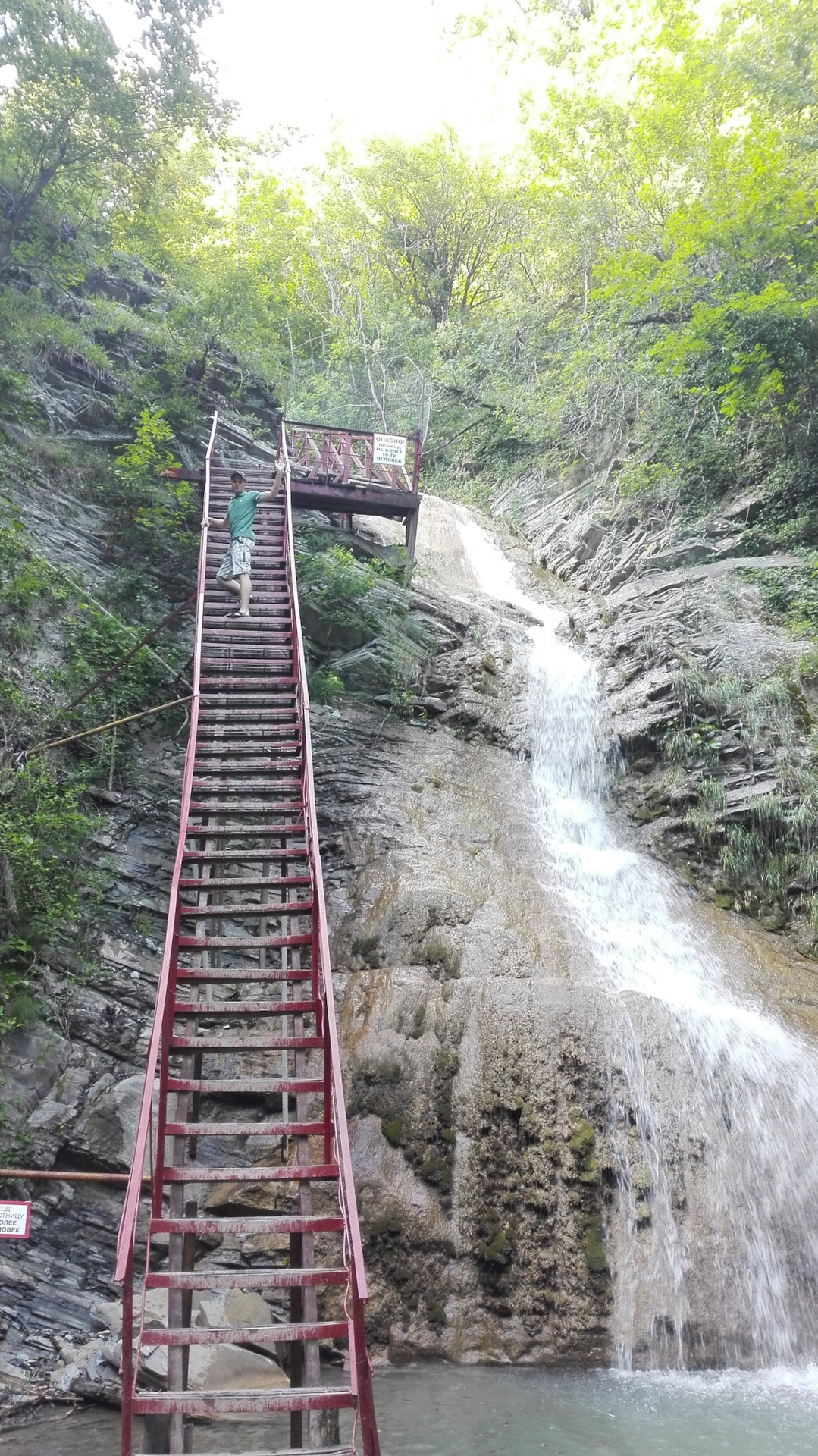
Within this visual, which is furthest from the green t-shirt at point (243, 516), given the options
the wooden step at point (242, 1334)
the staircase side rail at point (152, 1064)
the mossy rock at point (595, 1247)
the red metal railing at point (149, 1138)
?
the wooden step at point (242, 1334)

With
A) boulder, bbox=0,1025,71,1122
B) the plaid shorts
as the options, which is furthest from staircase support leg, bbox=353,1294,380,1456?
the plaid shorts

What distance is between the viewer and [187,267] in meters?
19.0

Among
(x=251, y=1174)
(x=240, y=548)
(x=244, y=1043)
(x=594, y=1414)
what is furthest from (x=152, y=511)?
(x=594, y=1414)

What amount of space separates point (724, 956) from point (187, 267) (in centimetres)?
1739

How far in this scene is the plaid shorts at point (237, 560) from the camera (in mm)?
10227

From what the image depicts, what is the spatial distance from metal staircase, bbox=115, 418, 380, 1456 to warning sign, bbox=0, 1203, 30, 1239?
741 mm

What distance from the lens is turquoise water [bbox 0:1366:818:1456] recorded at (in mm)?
5152

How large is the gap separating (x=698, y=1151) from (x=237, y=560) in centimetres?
752

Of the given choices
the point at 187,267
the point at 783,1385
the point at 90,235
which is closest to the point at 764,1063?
the point at 783,1385

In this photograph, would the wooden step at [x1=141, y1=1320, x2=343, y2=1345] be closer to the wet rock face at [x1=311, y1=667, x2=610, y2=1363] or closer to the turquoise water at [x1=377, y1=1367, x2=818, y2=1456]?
the turquoise water at [x1=377, y1=1367, x2=818, y2=1456]

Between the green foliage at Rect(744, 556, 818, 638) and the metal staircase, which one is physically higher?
the green foliage at Rect(744, 556, 818, 638)

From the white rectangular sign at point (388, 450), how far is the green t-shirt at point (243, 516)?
381cm

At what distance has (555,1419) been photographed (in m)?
5.55

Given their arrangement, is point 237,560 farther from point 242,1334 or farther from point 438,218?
point 438,218
